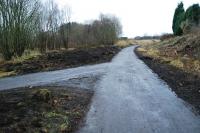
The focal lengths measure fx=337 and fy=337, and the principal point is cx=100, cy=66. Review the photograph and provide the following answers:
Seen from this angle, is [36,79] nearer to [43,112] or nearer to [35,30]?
[43,112]

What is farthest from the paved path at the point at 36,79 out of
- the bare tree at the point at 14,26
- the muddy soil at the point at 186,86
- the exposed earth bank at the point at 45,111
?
the bare tree at the point at 14,26

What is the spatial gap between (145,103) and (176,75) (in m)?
7.74

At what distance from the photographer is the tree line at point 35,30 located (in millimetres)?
36875

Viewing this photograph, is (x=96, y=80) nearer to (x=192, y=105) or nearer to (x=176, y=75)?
(x=176, y=75)

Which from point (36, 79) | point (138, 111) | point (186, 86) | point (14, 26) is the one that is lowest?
point (36, 79)

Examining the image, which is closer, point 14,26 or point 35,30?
point 14,26

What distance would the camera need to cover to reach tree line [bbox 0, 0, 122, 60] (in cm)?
3688

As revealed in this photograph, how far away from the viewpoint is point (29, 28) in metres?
43.0

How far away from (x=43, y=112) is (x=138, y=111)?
3131mm

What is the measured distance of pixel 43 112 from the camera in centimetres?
1077

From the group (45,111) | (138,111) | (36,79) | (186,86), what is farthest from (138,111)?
(36,79)

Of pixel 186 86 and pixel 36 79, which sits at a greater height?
pixel 186 86

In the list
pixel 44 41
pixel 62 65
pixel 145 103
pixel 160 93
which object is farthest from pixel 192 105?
pixel 44 41

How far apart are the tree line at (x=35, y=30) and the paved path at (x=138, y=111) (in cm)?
2290
